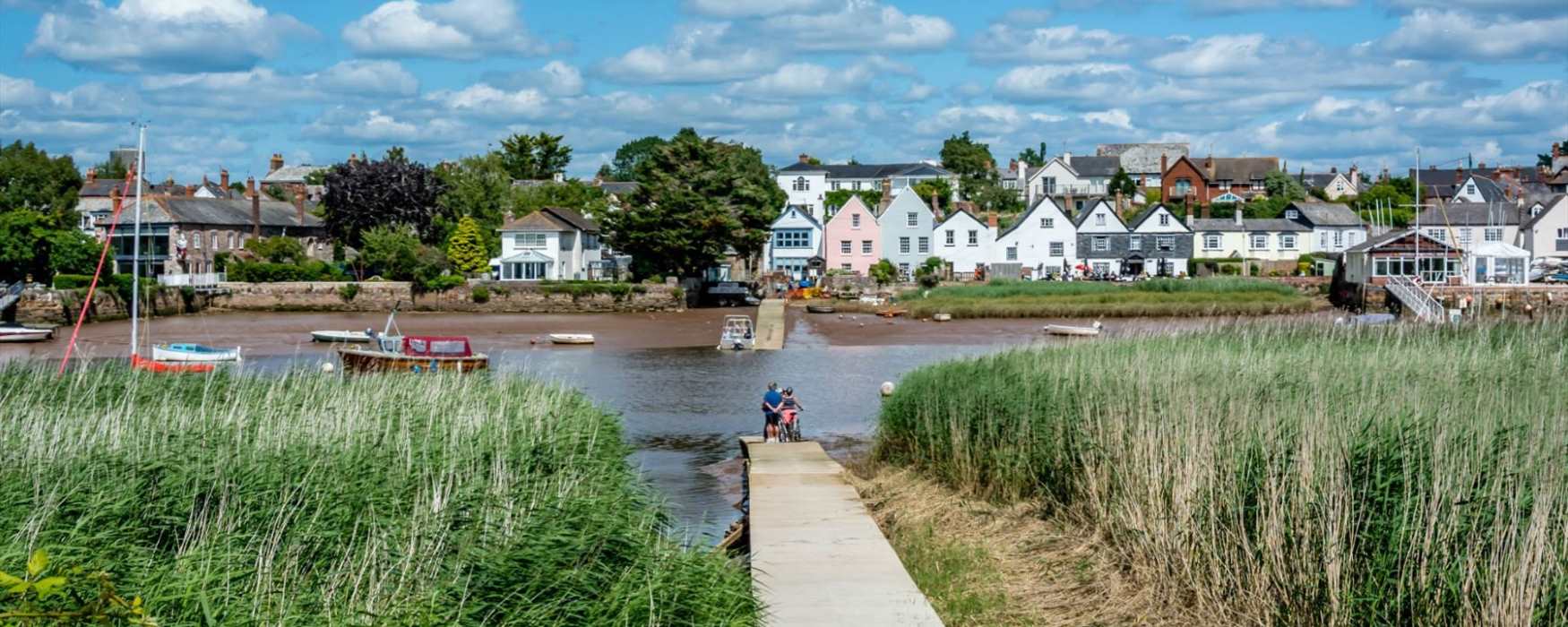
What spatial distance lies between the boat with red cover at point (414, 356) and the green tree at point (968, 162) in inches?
3776

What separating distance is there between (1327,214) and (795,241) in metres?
34.6

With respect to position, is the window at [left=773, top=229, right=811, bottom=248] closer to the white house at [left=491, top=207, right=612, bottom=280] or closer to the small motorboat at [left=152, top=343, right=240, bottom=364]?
the white house at [left=491, top=207, right=612, bottom=280]

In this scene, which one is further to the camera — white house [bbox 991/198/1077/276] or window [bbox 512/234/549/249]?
white house [bbox 991/198/1077/276]

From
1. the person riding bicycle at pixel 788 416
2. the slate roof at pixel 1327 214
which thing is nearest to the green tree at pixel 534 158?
the slate roof at pixel 1327 214

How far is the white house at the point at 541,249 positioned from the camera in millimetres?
92000

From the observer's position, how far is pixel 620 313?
7981 centimetres

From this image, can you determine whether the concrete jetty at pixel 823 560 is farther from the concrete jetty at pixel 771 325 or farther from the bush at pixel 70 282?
the bush at pixel 70 282

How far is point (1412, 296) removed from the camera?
232 feet

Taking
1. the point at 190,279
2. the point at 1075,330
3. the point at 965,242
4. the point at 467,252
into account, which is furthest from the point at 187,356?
the point at 965,242

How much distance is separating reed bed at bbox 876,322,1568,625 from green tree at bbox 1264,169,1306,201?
105m

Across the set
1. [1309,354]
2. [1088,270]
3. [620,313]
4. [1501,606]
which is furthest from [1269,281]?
[1501,606]

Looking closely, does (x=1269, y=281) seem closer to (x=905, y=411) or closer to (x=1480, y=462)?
(x=905, y=411)

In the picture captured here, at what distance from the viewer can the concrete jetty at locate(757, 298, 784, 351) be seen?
61.5m

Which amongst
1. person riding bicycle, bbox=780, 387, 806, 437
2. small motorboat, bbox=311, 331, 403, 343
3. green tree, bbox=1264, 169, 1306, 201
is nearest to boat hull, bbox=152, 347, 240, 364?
small motorboat, bbox=311, 331, 403, 343
